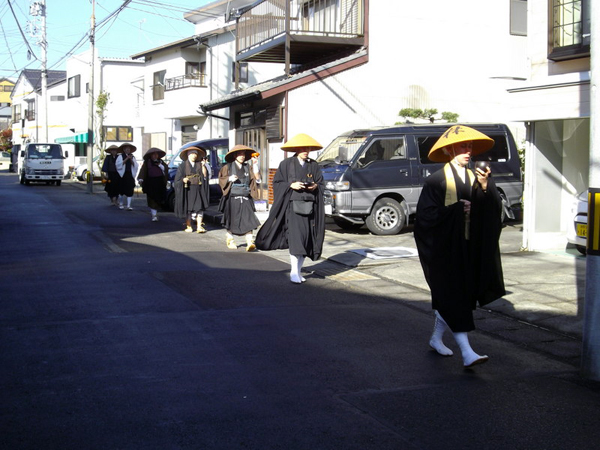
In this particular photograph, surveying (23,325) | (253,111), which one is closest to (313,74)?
(253,111)

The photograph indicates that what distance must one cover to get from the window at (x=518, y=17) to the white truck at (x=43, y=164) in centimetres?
2319

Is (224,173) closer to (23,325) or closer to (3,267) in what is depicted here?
(3,267)

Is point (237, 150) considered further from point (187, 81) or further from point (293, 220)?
point (187, 81)

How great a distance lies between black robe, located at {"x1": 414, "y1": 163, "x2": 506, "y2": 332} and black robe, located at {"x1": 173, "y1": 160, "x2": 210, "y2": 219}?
9.91 metres

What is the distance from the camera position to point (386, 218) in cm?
1478

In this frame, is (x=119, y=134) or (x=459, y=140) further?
(x=119, y=134)

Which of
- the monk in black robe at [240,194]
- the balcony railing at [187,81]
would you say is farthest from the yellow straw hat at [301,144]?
the balcony railing at [187,81]

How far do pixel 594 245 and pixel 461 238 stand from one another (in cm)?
99

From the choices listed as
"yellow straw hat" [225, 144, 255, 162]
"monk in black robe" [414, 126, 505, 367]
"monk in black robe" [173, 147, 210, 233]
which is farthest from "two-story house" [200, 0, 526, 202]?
"monk in black robe" [414, 126, 505, 367]

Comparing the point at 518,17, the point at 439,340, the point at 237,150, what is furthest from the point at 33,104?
the point at 439,340

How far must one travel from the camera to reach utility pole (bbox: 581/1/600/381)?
554 centimetres

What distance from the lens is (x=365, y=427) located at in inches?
173

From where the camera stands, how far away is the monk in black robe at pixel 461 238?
18.9 feet

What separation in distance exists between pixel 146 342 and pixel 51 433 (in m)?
2.09
